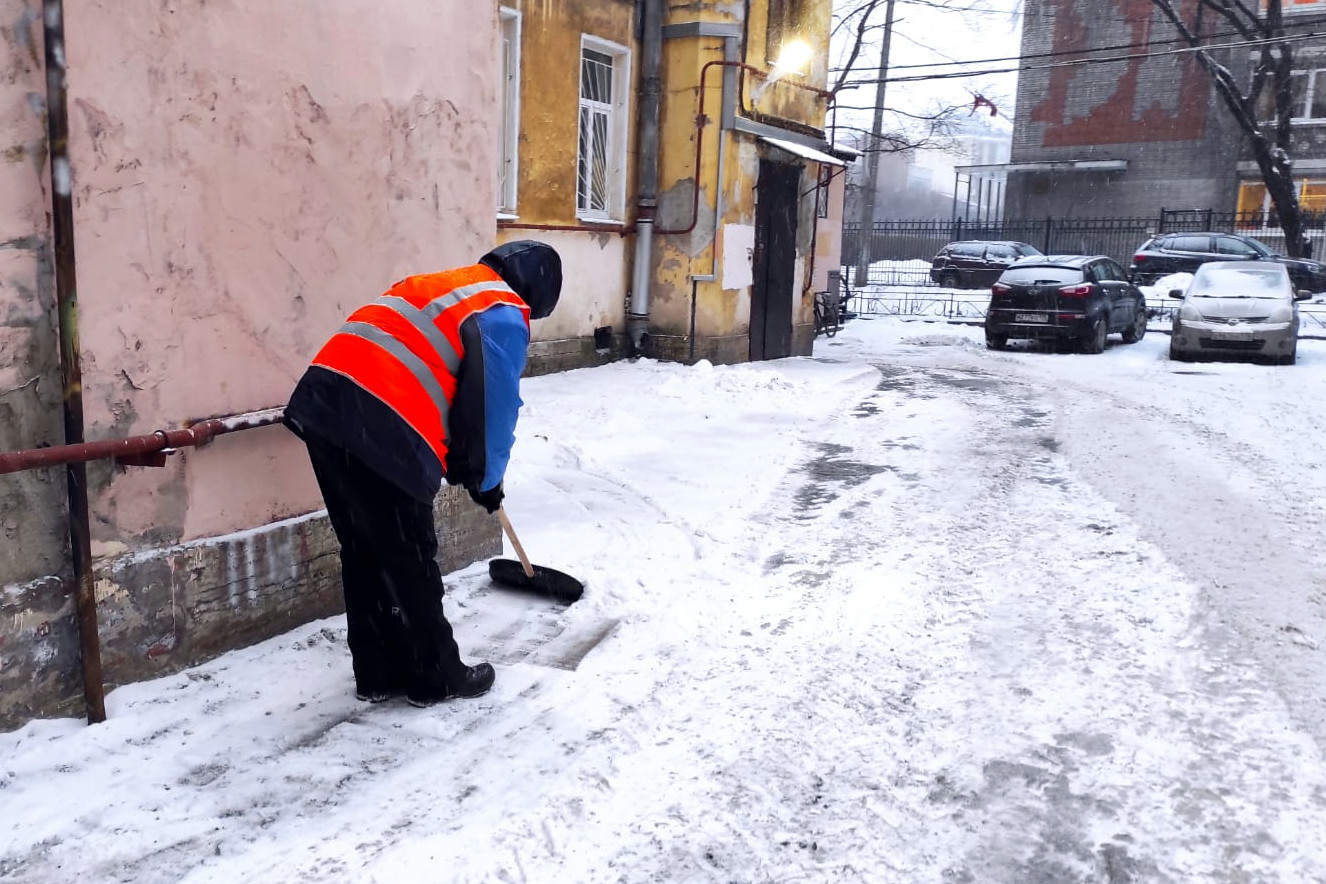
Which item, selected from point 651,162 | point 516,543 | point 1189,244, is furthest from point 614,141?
point 1189,244

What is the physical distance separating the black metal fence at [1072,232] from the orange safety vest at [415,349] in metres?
25.1

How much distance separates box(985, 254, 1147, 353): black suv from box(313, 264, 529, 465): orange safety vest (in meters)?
14.7

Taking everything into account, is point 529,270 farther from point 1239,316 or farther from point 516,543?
point 1239,316

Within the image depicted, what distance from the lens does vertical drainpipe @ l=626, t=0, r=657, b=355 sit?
39.9 feet

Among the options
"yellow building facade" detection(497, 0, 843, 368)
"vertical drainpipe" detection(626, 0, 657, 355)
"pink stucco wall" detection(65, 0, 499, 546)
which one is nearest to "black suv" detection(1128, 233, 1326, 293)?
"yellow building facade" detection(497, 0, 843, 368)

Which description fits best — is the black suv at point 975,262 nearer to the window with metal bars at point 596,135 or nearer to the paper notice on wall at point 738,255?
the paper notice on wall at point 738,255

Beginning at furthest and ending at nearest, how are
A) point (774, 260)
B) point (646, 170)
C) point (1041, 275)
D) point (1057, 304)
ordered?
point (1041, 275) → point (1057, 304) → point (774, 260) → point (646, 170)

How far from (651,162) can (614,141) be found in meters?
0.50

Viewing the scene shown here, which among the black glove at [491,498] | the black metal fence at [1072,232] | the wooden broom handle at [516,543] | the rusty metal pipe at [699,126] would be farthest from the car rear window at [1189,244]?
the black glove at [491,498]

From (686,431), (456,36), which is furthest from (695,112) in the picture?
(456,36)

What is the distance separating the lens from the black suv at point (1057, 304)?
53.4 ft

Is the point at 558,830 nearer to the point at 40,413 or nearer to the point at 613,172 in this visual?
the point at 40,413

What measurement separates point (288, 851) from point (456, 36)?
3.45m

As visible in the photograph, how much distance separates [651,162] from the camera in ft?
40.3
